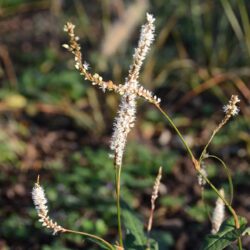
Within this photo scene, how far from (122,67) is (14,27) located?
195cm

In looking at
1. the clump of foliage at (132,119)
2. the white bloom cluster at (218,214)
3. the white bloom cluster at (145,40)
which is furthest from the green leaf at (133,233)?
the white bloom cluster at (145,40)

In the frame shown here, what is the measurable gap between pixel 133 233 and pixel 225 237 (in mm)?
388

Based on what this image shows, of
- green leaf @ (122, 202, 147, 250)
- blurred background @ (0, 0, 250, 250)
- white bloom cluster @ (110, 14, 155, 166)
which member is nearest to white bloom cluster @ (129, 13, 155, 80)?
white bloom cluster @ (110, 14, 155, 166)

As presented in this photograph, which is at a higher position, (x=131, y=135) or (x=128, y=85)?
(x=131, y=135)

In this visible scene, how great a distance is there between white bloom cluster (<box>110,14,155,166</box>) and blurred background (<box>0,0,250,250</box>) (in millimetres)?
1042

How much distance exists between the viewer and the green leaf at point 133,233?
6.27ft

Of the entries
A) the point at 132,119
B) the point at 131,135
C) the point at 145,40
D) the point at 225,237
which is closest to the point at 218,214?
the point at 225,237

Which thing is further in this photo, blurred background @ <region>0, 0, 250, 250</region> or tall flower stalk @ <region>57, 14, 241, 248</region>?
blurred background @ <region>0, 0, 250, 250</region>

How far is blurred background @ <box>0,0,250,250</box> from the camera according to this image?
3.27m

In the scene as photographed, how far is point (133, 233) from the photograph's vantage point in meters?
1.96

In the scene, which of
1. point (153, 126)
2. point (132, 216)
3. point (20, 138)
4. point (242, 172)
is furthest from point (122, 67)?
point (132, 216)

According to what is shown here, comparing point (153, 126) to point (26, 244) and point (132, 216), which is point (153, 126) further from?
point (132, 216)

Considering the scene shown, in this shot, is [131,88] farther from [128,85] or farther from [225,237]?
[225,237]

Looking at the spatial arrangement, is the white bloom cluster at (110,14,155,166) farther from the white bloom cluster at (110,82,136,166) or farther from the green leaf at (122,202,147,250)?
the green leaf at (122,202,147,250)
